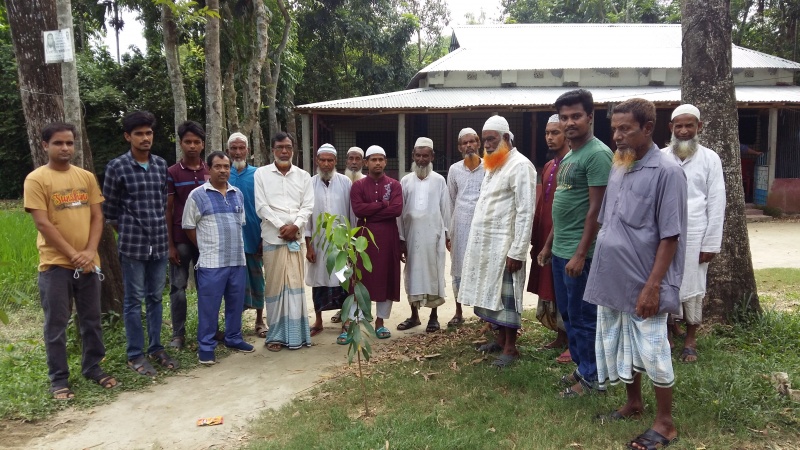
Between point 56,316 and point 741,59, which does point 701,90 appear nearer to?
point 56,316

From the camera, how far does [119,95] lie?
53.8ft

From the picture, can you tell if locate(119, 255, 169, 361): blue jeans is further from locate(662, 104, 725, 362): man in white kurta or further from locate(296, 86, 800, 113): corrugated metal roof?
locate(296, 86, 800, 113): corrugated metal roof

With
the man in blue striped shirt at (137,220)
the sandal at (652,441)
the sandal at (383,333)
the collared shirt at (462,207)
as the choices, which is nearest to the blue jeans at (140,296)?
the man in blue striped shirt at (137,220)

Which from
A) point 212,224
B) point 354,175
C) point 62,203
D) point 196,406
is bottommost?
point 196,406

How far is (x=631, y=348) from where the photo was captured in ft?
10.00

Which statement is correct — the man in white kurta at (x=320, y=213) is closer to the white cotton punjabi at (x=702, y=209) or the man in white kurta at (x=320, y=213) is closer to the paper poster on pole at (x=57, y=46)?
Answer: the paper poster on pole at (x=57, y=46)

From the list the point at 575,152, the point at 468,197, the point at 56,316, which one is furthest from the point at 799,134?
the point at 56,316

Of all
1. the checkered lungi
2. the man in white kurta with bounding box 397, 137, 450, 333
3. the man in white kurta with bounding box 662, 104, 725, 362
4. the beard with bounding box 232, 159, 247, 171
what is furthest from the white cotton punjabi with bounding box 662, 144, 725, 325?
the beard with bounding box 232, 159, 247, 171

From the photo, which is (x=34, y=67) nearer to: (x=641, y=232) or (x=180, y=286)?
(x=180, y=286)

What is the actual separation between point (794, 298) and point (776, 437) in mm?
3725

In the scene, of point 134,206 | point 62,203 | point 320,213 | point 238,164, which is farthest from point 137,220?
point 320,213

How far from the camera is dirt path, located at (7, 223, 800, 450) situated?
3352 millimetres

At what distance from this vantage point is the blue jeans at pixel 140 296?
4293mm

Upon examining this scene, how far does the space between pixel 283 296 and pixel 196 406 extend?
4.38 ft
